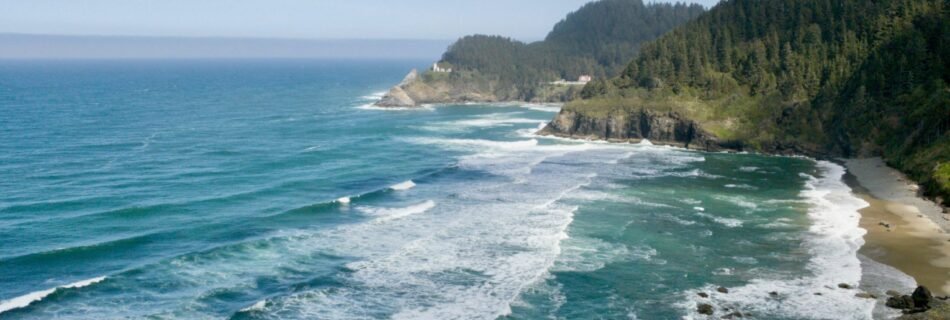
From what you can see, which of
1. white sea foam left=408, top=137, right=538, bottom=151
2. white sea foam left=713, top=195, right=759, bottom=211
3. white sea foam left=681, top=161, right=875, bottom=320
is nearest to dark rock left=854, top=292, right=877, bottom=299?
white sea foam left=681, top=161, right=875, bottom=320

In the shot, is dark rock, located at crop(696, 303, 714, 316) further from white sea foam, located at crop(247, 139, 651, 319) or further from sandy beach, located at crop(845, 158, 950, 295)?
sandy beach, located at crop(845, 158, 950, 295)

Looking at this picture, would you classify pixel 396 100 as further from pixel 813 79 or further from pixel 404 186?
pixel 404 186

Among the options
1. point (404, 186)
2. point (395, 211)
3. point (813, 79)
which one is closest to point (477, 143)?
point (404, 186)

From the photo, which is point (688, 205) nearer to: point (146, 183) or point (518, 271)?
point (518, 271)

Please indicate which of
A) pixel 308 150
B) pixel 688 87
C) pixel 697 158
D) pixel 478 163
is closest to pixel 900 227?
pixel 697 158

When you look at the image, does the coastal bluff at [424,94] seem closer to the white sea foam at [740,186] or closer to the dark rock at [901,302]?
the white sea foam at [740,186]
